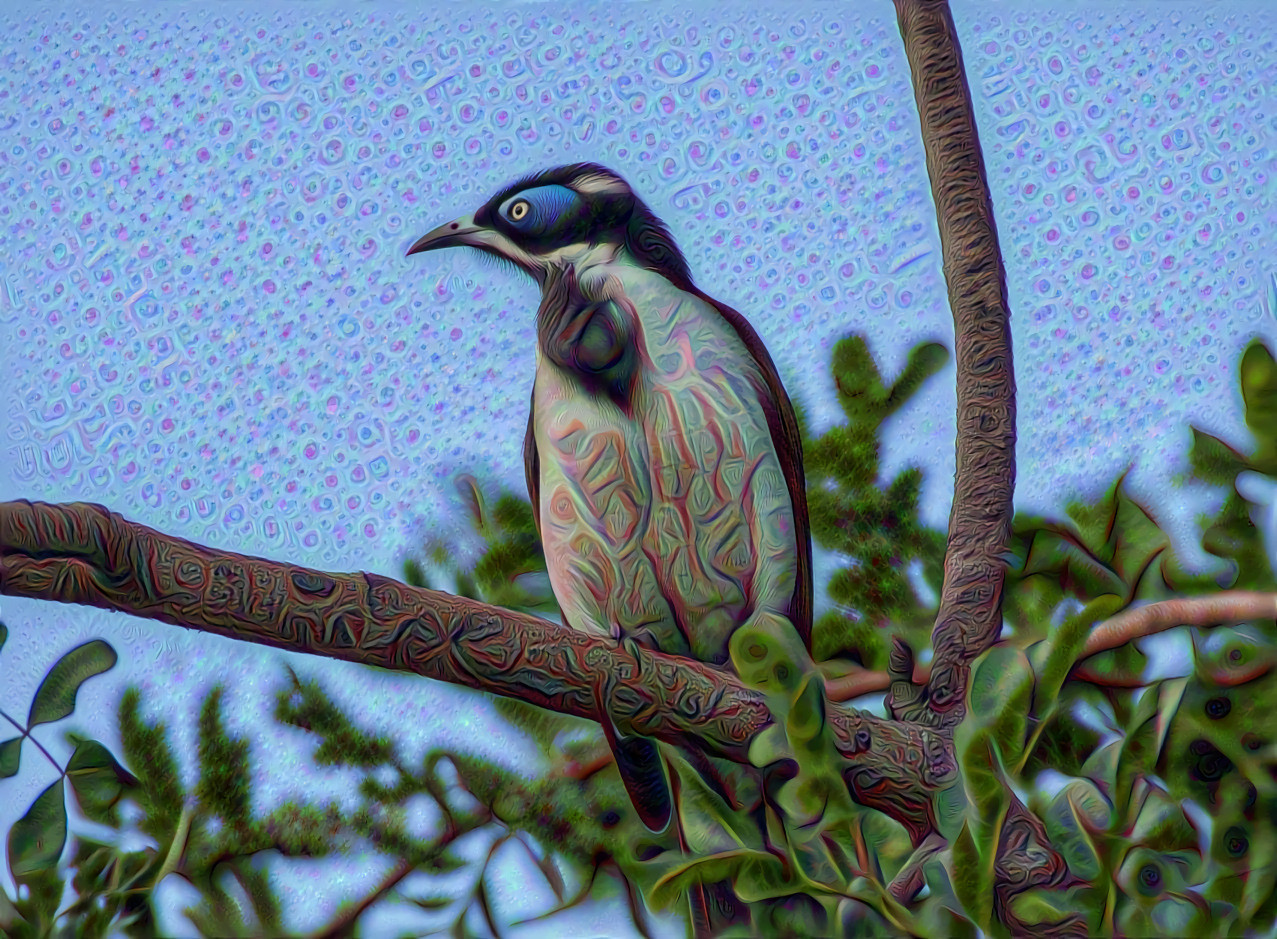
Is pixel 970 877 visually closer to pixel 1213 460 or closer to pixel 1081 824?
pixel 1081 824

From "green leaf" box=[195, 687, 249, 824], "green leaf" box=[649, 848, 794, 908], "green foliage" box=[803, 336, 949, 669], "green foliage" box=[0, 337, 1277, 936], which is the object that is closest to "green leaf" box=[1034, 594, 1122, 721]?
"green foliage" box=[0, 337, 1277, 936]

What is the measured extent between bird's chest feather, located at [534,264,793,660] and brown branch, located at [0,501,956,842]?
14 centimetres

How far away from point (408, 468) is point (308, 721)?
7.4 inches

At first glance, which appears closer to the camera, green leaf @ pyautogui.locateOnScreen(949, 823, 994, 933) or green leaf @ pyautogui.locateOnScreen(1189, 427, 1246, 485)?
green leaf @ pyautogui.locateOnScreen(949, 823, 994, 933)

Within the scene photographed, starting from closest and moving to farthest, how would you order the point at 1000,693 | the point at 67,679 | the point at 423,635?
1. the point at 1000,693
2. the point at 423,635
3. the point at 67,679

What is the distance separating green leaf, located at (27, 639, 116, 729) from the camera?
717mm

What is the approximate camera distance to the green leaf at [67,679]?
0.72 metres

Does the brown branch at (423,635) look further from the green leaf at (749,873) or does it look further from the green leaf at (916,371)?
the green leaf at (916,371)

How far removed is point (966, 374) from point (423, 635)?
0.41 m

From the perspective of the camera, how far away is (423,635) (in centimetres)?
59

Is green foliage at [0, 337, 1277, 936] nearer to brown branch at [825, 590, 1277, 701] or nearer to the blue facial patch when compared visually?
brown branch at [825, 590, 1277, 701]

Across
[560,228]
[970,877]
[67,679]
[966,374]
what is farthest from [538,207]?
[970,877]

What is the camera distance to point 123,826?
0.77 meters

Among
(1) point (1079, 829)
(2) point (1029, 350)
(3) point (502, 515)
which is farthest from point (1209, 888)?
(3) point (502, 515)
